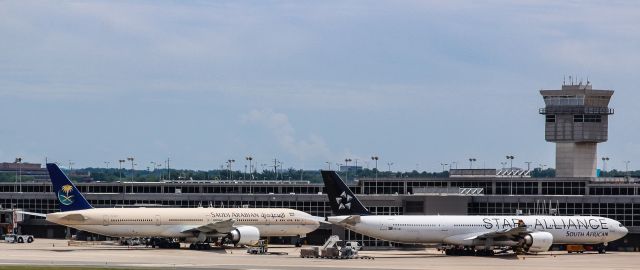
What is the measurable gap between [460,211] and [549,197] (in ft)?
34.1

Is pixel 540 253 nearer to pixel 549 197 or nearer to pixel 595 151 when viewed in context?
pixel 549 197

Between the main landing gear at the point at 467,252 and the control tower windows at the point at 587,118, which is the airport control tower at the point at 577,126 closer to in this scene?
the control tower windows at the point at 587,118

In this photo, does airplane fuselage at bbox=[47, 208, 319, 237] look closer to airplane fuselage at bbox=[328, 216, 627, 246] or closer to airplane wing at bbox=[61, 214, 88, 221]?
airplane wing at bbox=[61, 214, 88, 221]

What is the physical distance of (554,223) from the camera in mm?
122438

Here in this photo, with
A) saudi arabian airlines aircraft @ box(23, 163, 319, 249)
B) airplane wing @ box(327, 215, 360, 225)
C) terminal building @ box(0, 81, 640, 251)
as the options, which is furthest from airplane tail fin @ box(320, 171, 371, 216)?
terminal building @ box(0, 81, 640, 251)

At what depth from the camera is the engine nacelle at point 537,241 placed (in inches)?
4628

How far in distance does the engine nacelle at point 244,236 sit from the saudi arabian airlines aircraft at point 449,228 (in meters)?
12.0

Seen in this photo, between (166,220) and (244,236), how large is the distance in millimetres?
7649

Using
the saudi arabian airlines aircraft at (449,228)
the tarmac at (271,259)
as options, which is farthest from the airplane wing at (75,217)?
the saudi arabian airlines aircraft at (449,228)

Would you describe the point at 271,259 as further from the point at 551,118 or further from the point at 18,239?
the point at 551,118

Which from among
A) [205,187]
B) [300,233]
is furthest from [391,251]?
[205,187]

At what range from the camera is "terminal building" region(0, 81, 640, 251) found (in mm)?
138625

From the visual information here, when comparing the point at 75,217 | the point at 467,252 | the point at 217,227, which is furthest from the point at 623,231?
the point at 75,217

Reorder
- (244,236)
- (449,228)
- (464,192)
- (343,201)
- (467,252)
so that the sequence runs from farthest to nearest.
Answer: (464,192) → (244,236) → (467,252) → (449,228) → (343,201)
